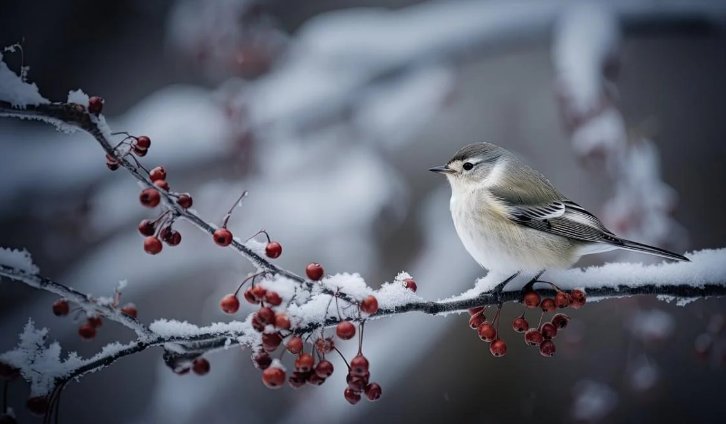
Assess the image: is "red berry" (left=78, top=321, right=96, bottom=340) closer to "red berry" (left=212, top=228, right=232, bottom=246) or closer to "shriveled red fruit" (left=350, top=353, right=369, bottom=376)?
"red berry" (left=212, top=228, right=232, bottom=246)

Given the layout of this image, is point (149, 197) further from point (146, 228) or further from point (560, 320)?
point (560, 320)

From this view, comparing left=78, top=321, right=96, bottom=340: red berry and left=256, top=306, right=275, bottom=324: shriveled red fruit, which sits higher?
left=78, top=321, right=96, bottom=340: red berry

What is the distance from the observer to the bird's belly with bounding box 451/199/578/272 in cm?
187

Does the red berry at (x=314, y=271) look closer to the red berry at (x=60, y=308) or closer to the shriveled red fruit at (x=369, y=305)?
the shriveled red fruit at (x=369, y=305)

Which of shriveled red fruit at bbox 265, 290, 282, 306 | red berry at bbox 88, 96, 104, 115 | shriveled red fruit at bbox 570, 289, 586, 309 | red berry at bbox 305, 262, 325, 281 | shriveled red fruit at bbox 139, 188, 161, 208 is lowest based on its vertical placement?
shriveled red fruit at bbox 570, 289, 586, 309

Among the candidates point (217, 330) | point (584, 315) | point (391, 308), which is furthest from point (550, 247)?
point (584, 315)

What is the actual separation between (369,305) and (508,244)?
91 centimetres

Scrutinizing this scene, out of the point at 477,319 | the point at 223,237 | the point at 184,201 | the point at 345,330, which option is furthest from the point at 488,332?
the point at 184,201

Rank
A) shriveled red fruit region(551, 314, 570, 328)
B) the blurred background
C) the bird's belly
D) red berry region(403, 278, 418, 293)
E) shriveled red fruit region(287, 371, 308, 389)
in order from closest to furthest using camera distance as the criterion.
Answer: shriveled red fruit region(287, 371, 308, 389)
red berry region(403, 278, 418, 293)
shriveled red fruit region(551, 314, 570, 328)
the bird's belly
the blurred background

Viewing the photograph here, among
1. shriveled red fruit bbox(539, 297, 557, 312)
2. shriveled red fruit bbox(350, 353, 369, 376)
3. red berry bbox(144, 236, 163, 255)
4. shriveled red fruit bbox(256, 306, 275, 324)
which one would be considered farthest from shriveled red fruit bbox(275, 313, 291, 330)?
shriveled red fruit bbox(539, 297, 557, 312)

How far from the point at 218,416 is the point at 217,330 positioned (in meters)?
2.45

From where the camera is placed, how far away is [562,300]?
148cm

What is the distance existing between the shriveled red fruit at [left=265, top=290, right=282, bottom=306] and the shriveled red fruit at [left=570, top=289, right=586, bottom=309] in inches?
33.0

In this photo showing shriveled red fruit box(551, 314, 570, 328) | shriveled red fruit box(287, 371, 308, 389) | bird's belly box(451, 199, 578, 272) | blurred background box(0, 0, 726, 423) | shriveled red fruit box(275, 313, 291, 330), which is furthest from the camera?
blurred background box(0, 0, 726, 423)
